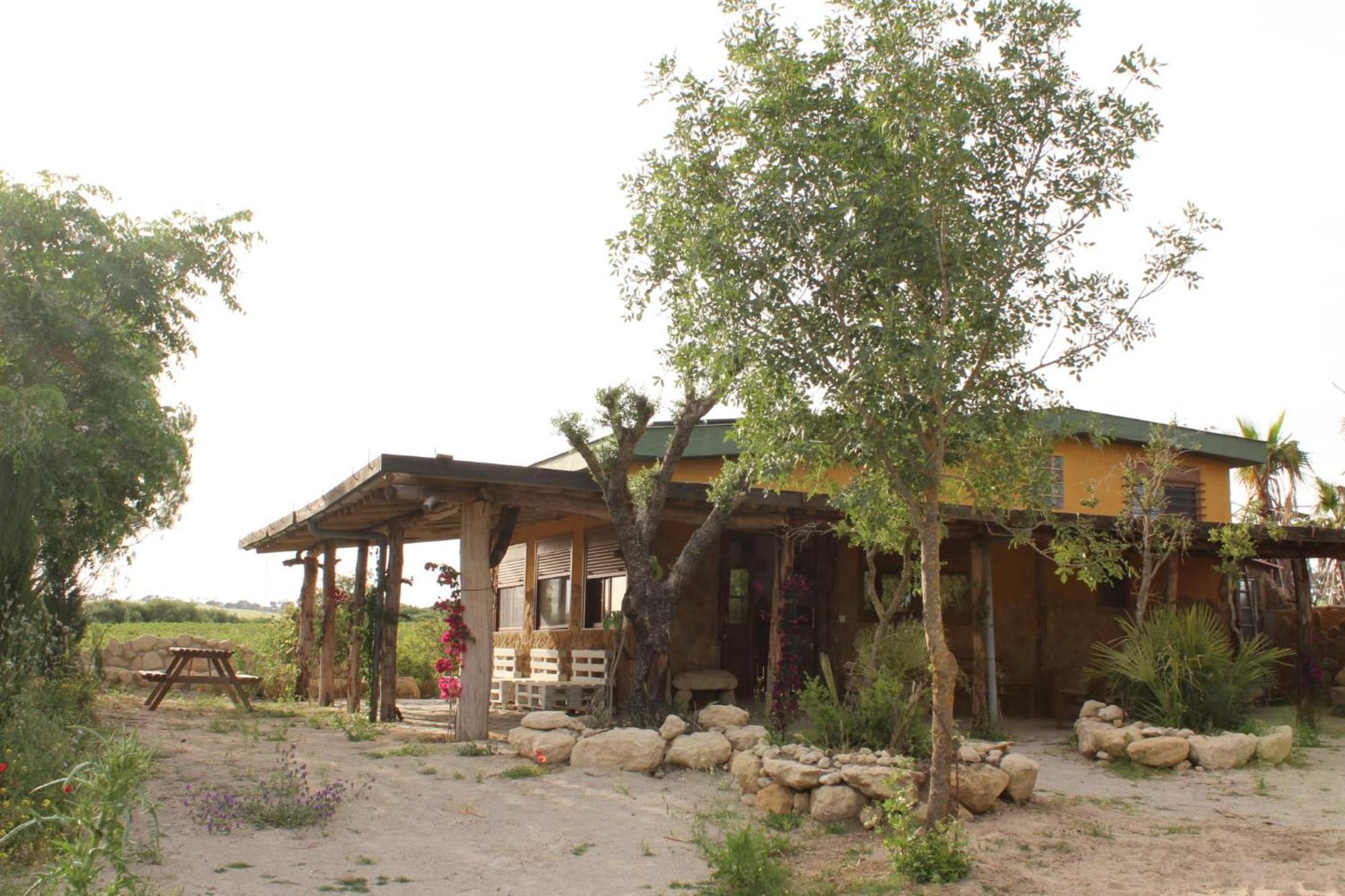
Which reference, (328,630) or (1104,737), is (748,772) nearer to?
(1104,737)

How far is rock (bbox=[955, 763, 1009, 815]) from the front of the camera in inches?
289

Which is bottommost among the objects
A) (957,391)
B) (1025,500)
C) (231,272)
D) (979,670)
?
(979,670)

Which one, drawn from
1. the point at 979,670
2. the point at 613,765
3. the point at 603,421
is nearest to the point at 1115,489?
the point at 979,670

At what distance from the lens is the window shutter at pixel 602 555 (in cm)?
1297

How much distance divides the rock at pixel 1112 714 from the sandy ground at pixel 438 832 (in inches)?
169

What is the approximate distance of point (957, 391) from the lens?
642 centimetres

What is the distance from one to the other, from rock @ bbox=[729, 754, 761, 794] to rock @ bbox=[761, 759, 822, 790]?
277mm

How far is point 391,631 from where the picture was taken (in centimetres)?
1194

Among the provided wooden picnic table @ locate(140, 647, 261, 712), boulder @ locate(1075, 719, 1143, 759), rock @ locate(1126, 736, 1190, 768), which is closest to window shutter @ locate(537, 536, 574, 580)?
wooden picnic table @ locate(140, 647, 261, 712)

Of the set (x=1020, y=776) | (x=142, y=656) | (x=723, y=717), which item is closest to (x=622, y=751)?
(x=723, y=717)

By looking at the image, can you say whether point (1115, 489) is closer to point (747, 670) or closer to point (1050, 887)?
point (747, 670)

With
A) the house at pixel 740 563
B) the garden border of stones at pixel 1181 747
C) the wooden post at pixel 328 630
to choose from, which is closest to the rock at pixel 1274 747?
the garden border of stones at pixel 1181 747

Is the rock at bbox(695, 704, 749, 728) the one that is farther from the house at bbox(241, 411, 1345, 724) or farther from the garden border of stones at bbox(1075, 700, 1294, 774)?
the garden border of stones at bbox(1075, 700, 1294, 774)

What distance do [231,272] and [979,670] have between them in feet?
33.7
